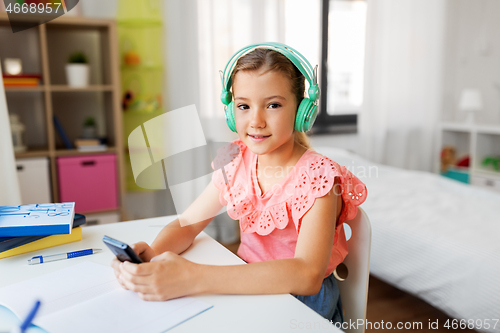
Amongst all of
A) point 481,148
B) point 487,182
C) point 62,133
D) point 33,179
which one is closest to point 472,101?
point 481,148

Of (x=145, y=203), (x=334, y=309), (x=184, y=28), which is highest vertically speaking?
(x=184, y=28)

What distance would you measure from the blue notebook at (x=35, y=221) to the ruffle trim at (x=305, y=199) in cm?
36

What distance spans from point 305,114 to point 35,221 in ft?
1.99

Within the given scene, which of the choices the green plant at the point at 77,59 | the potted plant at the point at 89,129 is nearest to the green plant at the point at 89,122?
the potted plant at the point at 89,129

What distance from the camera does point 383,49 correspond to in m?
2.91

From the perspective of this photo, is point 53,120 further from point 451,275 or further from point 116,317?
point 451,275

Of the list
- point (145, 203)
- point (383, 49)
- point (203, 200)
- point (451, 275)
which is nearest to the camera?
point (203, 200)

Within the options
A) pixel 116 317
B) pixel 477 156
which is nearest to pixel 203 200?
pixel 116 317

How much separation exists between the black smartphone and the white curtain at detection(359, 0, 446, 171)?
2.47m

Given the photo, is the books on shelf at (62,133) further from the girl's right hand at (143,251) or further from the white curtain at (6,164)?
the girl's right hand at (143,251)

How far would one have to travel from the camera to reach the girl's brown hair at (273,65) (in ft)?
2.83

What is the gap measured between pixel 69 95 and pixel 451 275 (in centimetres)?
205

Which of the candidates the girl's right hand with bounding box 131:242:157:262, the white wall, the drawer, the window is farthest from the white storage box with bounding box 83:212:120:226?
the white wall

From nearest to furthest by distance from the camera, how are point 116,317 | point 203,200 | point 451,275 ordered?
point 116,317 → point 203,200 → point 451,275
